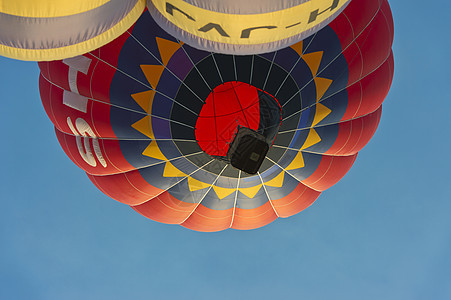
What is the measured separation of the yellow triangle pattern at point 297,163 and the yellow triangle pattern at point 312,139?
0.14 meters

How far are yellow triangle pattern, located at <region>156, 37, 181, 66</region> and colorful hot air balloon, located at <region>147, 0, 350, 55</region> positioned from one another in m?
1.16

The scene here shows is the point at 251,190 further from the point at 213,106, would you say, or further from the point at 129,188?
the point at 129,188

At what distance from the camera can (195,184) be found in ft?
18.2

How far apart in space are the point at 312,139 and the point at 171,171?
5.68 ft

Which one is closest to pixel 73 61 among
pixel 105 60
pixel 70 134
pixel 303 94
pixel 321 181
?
pixel 105 60

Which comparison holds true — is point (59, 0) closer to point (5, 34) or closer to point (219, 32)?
point (5, 34)

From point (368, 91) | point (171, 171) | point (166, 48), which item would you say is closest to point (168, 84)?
point (166, 48)

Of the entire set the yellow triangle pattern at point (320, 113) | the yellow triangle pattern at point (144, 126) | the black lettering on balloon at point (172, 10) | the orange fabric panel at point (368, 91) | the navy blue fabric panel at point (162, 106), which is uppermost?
the orange fabric panel at point (368, 91)

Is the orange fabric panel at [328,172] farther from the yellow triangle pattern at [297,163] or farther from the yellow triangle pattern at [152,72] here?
the yellow triangle pattern at [152,72]

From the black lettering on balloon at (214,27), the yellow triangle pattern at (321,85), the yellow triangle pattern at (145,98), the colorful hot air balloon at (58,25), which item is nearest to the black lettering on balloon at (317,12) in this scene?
the black lettering on balloon at (214,27)

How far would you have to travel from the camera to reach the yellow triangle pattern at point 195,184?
5500 millimetres

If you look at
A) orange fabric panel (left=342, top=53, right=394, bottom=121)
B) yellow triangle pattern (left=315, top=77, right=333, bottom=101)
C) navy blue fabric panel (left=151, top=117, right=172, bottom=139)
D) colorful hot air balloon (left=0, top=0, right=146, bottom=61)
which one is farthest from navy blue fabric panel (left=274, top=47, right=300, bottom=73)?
colorful hot air balloon (left=0, top=0, right=146, bottom=61)

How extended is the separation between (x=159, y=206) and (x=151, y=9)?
3.06 meters

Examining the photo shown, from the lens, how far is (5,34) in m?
3.10
